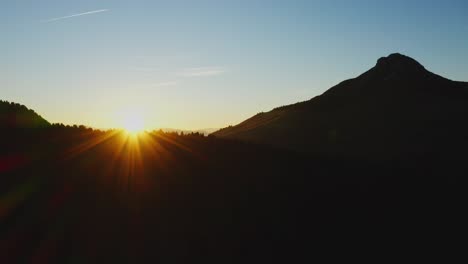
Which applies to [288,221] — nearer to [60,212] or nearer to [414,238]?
[414,238]

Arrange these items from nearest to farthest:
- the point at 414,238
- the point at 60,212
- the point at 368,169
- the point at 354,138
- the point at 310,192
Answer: the point at 60,212 → the point at 414,238 → the point at 310,192 → the point at 368,169 → the point at 354,138

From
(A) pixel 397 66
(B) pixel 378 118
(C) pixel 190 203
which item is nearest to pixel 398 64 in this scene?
(A) pixel 397 66

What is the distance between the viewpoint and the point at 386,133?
62.2m

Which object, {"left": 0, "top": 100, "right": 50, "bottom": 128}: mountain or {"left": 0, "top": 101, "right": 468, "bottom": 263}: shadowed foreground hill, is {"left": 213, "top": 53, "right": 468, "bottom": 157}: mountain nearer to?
{"left": 0, "top": 101, "right": 468, "bottom": 263}: shadowed foreground hill

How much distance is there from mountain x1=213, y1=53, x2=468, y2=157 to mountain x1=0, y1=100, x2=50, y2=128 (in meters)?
31.1

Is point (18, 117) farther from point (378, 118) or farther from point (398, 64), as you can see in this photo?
point (398, 64)

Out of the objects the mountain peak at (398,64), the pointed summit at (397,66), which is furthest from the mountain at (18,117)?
the mountain peak at (398,64)

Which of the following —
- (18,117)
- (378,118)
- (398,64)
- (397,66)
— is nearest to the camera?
(18,117)

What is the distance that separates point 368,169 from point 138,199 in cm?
1348

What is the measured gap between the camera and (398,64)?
97.6 metres

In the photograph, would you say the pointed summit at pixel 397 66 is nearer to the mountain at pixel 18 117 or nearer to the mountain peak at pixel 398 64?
the mountain peak at pixel 398 64

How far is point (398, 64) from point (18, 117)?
3483 inches

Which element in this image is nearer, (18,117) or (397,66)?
(18,117)

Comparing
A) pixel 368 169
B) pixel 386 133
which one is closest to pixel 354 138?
pixel 386 133
